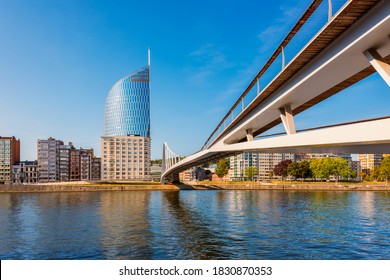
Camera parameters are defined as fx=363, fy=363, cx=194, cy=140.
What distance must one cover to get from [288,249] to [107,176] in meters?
164

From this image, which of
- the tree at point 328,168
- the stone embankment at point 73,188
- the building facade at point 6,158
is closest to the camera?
the stone embankment at point 73,188

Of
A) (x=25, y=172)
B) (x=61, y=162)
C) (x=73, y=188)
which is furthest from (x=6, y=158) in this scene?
(x=73, y=188)

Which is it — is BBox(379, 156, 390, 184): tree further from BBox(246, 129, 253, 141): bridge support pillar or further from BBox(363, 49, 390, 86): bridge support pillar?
BBox(363, 49, 390, 86): bridge support pillar

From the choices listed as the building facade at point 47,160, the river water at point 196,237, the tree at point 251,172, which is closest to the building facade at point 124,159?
the building facade at point 47,160

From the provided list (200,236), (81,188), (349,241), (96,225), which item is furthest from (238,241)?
(81,188)

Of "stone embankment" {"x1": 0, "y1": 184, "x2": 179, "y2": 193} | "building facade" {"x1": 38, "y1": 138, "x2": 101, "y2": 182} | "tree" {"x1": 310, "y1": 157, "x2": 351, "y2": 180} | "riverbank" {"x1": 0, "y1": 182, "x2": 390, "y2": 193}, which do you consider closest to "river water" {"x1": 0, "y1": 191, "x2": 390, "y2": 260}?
"stone embankment" {"x1": 0, "y1": 184, "x2": 179, "y2": 193}

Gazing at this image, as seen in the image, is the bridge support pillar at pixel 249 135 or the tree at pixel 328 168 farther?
the tree at pixel 328 168

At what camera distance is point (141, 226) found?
126 feet

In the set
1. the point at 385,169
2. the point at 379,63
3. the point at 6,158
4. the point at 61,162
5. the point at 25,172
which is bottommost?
the point at 385,169

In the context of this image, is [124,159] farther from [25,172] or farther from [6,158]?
[6,158]

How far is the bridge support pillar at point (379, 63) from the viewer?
1173 centimetres

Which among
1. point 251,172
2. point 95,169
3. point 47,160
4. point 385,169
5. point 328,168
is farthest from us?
point 95,169

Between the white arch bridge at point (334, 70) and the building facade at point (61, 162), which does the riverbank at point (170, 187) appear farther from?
the white arch bridge at point (334, 70)

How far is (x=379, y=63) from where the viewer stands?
12328mm
